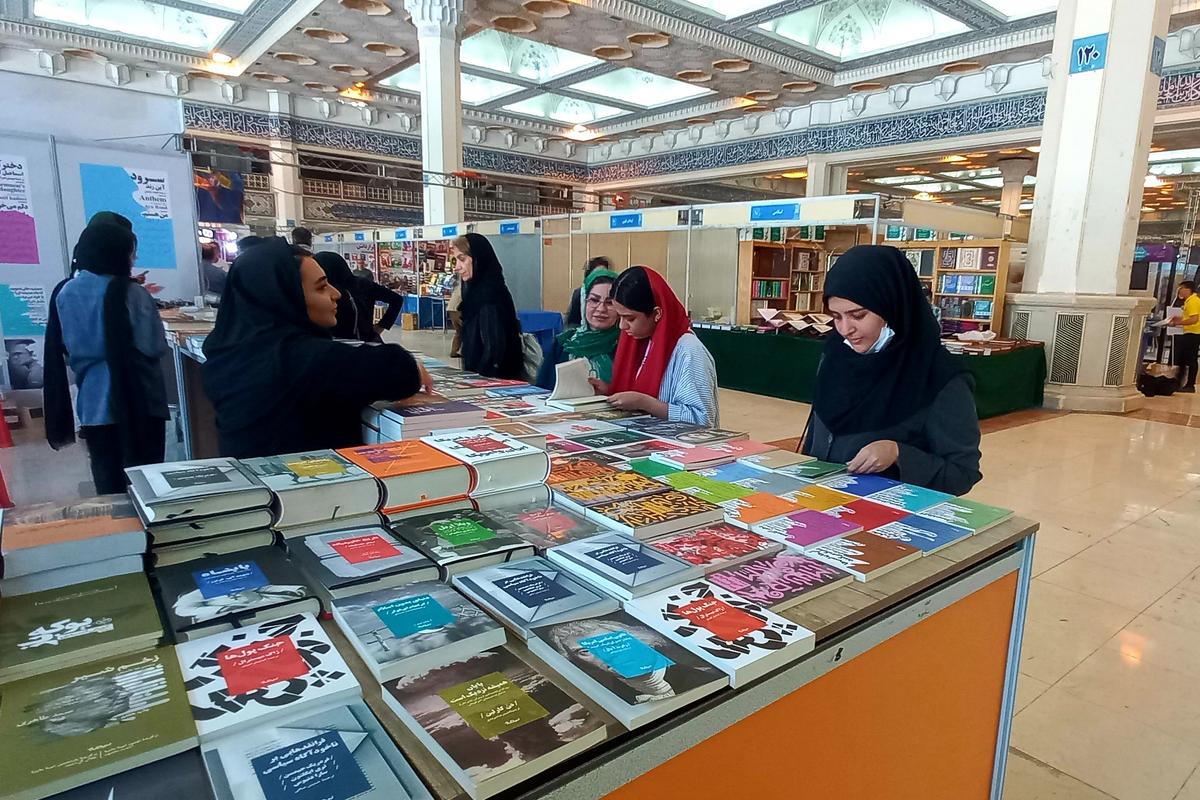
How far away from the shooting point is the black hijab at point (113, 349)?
3094mm

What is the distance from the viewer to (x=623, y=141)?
16141 millimetres

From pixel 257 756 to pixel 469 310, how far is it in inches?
129

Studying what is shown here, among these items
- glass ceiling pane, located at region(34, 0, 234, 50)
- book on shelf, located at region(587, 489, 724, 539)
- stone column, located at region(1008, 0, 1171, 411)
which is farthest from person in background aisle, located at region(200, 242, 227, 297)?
stone column, located at region(1008, 0, 1171, 411)

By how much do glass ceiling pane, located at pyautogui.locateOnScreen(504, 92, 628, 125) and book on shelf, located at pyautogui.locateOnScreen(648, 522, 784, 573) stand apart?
537 inches

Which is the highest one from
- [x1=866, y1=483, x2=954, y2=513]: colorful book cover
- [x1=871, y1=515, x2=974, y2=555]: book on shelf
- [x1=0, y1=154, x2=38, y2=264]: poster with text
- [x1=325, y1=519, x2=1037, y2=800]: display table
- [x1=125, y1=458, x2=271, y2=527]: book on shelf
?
[x1=0, y1=154, x2=38, y2=264]: poster with text

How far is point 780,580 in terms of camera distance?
1022 mm

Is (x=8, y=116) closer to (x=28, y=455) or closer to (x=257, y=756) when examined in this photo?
(x=28, y=455)

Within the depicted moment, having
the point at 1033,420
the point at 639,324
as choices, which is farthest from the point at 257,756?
the point at 1033,420

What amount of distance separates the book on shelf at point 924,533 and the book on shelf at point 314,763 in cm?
92

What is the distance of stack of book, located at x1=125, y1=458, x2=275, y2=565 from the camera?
3.20ft

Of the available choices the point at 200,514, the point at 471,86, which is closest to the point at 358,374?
the point at 200,514

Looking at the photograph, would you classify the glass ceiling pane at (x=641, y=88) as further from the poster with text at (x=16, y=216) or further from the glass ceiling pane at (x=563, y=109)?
the poster with text at (x=16, y=216)

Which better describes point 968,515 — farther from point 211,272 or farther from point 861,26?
point 861,26

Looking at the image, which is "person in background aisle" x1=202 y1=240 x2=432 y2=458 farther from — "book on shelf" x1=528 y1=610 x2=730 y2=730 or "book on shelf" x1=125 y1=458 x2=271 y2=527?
"book on shelf" x1=528 y1=610 x2=730 y2=730
